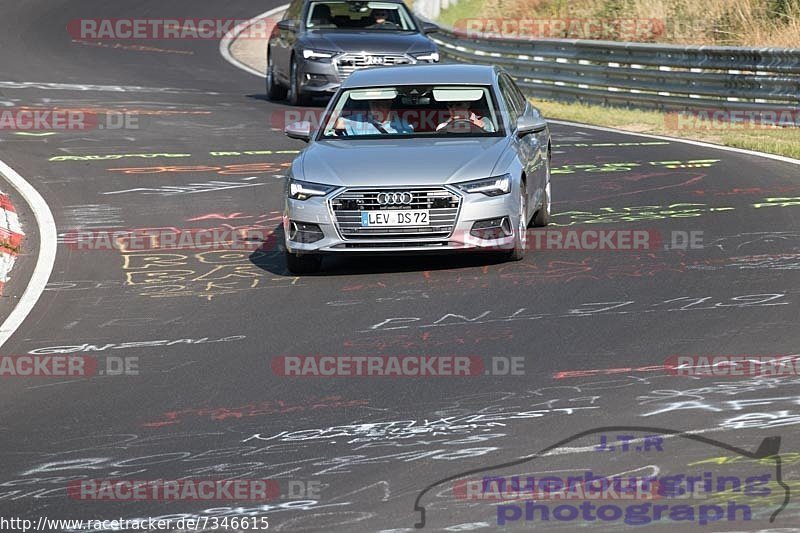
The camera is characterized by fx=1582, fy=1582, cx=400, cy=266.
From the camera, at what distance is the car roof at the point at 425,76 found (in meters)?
13.3

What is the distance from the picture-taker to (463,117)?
13.1 metres

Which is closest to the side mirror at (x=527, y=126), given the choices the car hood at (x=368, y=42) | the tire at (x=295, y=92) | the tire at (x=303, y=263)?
the tire at (x=303, y=263)

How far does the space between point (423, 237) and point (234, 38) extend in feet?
91.1

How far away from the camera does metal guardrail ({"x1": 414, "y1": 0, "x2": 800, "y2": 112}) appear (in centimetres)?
2302

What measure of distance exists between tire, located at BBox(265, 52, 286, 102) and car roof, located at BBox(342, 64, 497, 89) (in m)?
12.3

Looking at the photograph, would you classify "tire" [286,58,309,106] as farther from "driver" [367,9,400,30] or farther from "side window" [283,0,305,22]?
"driver" [367,9,400,30]

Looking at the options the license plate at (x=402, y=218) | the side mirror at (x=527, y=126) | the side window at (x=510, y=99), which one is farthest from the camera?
the side window at (x=510, y=99)

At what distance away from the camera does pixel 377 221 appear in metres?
11.8

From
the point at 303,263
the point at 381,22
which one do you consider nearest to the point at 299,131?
the point at 303,263

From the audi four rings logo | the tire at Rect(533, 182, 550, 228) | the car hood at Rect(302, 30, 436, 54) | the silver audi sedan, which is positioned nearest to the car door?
the car hood at Rect(302, 30, 436, 54)

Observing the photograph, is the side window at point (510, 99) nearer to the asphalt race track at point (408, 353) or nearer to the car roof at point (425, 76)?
the car roof at point (425, 76)

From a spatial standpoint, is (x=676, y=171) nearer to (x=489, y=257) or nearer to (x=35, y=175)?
(x=489, y=257)

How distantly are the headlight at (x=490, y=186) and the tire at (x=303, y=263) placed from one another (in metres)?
1.29

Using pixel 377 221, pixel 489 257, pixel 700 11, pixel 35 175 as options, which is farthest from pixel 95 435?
pixel 700 11
